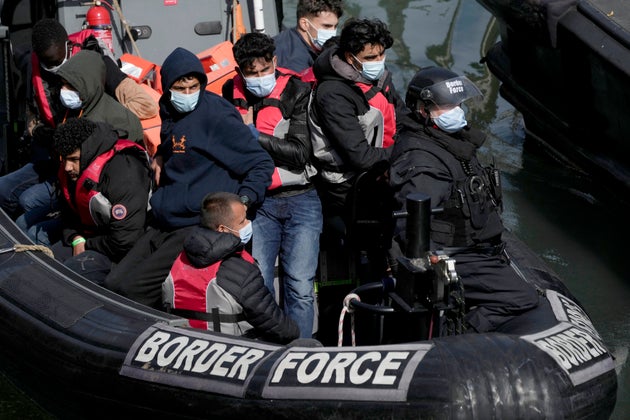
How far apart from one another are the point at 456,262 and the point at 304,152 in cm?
94

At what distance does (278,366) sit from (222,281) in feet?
1.78

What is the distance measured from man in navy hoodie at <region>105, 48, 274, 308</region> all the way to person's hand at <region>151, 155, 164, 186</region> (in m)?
0.16

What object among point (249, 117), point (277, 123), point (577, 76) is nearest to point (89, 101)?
point (249, 117)

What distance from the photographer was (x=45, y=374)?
4.41 meters

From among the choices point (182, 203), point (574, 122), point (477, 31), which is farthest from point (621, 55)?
point (477, 31)

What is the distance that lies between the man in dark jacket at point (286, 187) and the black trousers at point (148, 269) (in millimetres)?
396

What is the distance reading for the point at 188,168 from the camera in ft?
15.0

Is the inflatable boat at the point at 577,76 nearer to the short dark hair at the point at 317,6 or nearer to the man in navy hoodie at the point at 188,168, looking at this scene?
the short dark hair at the point at 317,6

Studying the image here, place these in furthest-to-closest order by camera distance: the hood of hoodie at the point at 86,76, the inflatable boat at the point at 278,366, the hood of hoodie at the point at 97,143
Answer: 1. the hood of hoodie at the point at 86,76
2. the hood of hoodie at the point at 97,143
3. the inflatable boat at the point at 278,366

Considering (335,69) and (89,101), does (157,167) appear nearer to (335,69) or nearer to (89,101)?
(89,101)

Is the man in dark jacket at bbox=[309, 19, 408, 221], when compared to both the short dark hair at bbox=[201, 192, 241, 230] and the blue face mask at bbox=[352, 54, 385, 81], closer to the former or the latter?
the blue face mask at bbox=[352, 54, 385, 81]

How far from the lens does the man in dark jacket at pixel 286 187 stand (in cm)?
468

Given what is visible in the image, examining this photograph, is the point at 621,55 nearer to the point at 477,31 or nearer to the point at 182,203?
the point at 182,203

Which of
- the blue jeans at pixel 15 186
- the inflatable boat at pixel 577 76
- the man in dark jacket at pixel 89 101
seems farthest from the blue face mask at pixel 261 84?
the inflatable boat at pixel 577 76
